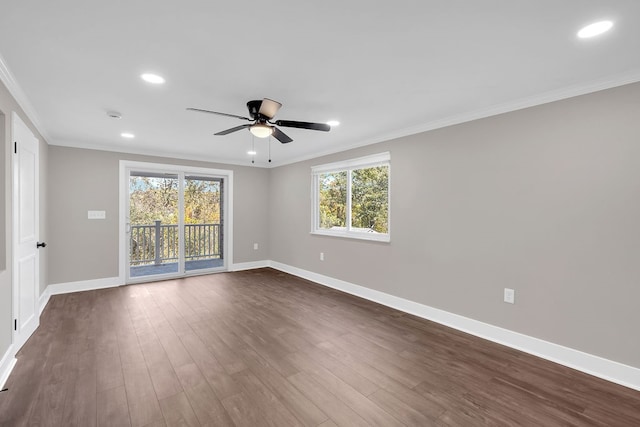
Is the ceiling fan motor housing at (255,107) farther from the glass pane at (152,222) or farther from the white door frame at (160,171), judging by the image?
the glass pane at (152,222)

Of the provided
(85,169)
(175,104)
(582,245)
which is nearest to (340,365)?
(582,245)

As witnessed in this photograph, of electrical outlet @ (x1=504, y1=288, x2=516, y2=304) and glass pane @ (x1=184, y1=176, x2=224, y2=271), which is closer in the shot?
electrical outlet @ (x1=504, y1=288, x2=516, y2=304)

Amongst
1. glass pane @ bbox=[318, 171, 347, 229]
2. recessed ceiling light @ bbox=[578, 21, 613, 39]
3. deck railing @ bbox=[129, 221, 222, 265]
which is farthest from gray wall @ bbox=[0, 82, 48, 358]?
recessed ceiling light @ bbox=[578, 21, 613, 39]

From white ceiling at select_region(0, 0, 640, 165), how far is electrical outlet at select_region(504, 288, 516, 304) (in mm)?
1814

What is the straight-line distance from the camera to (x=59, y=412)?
74.5 inches

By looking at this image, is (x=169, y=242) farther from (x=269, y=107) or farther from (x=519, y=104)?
(x=519, y=104)

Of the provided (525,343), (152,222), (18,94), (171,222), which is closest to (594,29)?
(525,343)

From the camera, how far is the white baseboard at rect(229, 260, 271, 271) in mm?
6238

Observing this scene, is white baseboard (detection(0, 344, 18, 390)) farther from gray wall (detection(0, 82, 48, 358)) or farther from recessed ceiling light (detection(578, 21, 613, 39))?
recessed ceiling light (detection(578, 21, 613, 39))

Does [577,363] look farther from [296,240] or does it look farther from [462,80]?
[296,240]

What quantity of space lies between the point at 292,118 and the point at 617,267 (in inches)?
128

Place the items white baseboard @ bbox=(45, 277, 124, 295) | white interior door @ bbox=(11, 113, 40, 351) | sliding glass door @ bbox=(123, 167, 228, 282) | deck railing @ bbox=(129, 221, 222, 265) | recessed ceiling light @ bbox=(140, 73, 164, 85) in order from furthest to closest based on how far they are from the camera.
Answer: deck railing @ bbox=(129, 221, 222, 265) → sliding glass door @ bbox=(123, 167, 228, 282) → white baseboard @ bbox=(45, 277, 124, 295) → white interior door @ bbox=(11, 113, 40, 351) → recessed ceiling light @ bbox=(140, 73, 164, 85)

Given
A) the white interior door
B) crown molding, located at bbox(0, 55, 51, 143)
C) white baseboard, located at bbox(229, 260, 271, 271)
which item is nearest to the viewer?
crown molding, located at bbox(0, 55, 51, 143)

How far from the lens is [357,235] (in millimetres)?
4629
